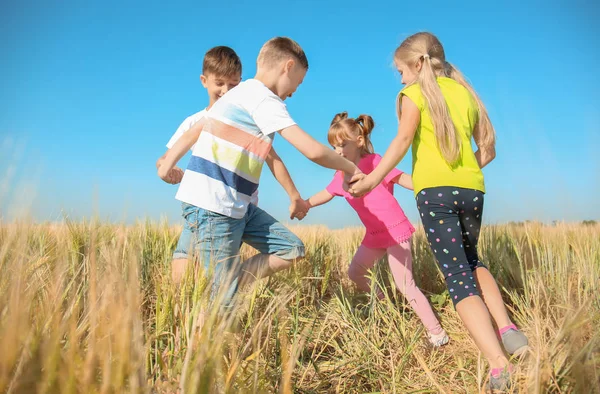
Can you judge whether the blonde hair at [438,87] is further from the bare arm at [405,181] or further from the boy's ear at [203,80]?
the boy's ear at [203,80]

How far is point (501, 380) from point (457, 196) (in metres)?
0.70

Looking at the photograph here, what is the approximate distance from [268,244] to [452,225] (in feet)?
2.78

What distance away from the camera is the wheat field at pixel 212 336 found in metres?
0.85

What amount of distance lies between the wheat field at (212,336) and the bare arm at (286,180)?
0.43 metres

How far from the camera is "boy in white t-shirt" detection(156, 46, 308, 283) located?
7.45ft

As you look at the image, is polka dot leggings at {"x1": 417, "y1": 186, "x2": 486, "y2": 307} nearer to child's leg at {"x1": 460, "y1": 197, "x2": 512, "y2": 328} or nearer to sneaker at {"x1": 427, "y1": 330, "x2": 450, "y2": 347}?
child's leg at {"x1": 460, "y1": 197, "x2": 512, "y2": 328}

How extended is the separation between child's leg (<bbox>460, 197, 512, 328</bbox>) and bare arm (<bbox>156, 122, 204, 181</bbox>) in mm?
1237

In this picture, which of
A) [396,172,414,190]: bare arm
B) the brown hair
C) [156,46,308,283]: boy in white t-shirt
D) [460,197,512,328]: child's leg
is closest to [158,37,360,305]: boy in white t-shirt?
[156,46,308,283]: boy in white t-shirt

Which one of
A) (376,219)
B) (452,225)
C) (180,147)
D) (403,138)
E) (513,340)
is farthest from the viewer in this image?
(376,219)

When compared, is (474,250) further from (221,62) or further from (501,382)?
(221,62)

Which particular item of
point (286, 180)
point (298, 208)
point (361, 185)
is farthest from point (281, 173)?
point (361, 185)

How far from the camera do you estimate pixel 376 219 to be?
8.43 feet

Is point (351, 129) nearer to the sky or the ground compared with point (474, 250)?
nearer to the sky

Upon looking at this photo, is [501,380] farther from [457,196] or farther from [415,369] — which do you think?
[457,196]
